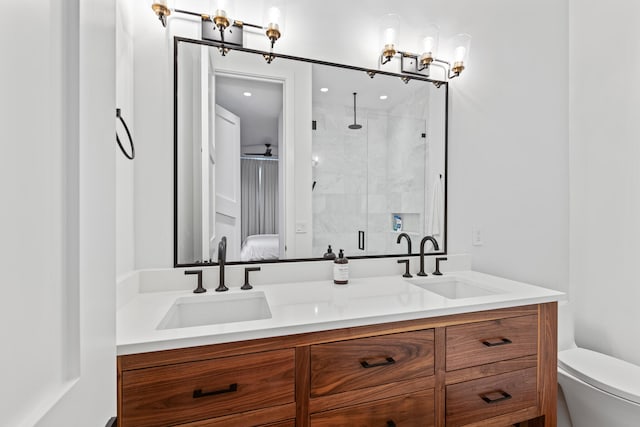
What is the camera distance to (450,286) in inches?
66.7

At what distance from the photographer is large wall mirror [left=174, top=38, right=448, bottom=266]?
1427 mm

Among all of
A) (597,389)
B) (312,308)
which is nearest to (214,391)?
(312,308)

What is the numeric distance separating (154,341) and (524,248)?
1.94 meters

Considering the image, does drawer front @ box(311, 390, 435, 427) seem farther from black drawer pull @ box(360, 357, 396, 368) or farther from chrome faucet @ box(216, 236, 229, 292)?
chrome faucet @ box(216, 236, 229, 292)

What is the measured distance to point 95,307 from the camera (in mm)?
435

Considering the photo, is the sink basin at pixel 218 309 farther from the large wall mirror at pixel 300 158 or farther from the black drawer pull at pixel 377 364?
the black drawer pull at pixel 377 364

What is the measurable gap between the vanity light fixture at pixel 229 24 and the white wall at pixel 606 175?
178 centimetres

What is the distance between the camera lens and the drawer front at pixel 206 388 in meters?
0.84

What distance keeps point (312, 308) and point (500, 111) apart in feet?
5.42

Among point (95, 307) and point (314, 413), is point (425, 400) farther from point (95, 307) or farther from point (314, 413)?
point (95, 307)

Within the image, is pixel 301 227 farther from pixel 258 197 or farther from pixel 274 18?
pixel 274 18

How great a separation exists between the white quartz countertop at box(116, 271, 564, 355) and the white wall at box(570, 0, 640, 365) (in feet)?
2.09

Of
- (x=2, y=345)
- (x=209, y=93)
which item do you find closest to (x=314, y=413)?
(x=2, y=345)

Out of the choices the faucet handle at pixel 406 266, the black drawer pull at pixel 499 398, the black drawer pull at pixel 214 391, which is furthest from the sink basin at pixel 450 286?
the black drawer pull at pixel 214 391
